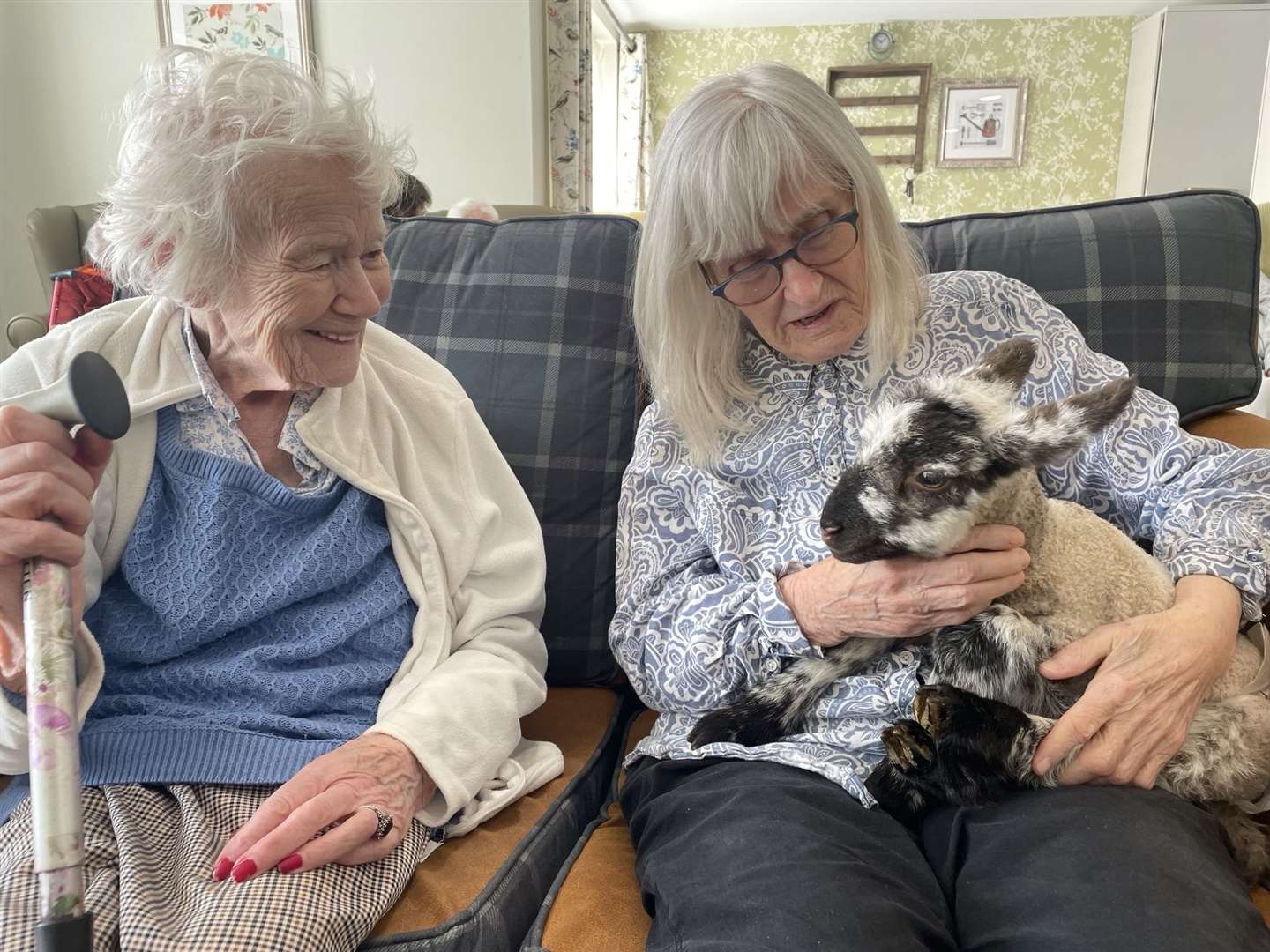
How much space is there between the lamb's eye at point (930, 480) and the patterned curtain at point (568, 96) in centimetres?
461

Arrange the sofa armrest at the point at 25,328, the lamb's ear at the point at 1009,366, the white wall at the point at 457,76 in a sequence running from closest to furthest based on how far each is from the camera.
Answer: the lamb's ear at the point at 1009,366
the sofa armrest at the point at 25,328
the white wall at the point at 457,76

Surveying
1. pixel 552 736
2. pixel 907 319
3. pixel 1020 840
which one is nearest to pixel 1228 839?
pixel 1020 840

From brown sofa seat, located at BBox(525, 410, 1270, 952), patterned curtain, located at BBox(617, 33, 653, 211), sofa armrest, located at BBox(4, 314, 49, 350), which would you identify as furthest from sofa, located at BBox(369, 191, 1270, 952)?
patterned curtain, located at BBox(617, 33, 653, 211)

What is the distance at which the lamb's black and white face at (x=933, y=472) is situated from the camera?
3.64 ft

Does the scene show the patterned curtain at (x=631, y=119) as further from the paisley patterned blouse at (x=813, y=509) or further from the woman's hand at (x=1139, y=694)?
the woman's hand at (x=1139, y=694)

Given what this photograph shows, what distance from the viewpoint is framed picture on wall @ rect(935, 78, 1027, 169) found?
7.83m

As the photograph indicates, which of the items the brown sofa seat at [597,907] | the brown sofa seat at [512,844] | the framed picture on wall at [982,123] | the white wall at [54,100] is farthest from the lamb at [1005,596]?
the framed picture on wall at [982,123]

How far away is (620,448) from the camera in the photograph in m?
1.74

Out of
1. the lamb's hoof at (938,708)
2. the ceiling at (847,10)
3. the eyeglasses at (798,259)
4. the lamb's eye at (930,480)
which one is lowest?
the lamb's hoof at (938,708)

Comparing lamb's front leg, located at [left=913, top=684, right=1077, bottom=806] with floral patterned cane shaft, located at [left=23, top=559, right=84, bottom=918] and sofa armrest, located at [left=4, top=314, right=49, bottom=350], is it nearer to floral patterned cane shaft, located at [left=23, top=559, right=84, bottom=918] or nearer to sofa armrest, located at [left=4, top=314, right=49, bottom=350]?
floral patterned cane shaft, located at [left=23, top=559, right=84, bottom=918]

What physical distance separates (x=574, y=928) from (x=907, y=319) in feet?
3.21

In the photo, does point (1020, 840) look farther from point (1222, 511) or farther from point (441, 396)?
point (441, 396)

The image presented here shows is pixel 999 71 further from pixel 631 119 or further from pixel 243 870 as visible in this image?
pixel 243 870

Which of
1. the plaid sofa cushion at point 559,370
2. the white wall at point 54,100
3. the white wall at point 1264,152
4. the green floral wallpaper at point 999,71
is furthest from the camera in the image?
the green floral wallpaper at point 999,71
